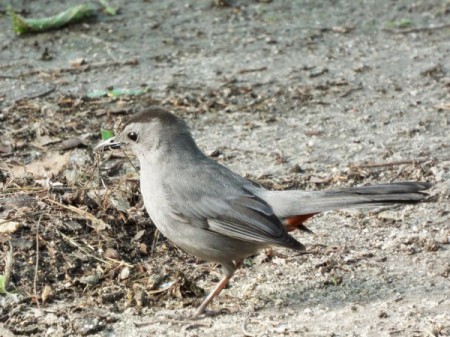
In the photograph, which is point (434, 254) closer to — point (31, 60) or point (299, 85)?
point (299, 85)

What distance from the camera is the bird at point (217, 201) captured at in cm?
545

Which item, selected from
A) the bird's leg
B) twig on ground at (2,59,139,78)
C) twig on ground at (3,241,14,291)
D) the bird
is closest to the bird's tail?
the bird

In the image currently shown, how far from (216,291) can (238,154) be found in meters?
2.57

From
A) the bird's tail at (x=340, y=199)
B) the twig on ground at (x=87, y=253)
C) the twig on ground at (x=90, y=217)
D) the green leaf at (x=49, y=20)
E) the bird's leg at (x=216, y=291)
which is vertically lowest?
the bird's leg at (x=216, y=291)

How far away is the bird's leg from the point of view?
216 inches

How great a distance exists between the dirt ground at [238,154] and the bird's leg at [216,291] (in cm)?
9

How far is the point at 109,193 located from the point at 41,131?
1.95 m

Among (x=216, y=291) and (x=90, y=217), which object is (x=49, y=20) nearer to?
(x=90, y=217)

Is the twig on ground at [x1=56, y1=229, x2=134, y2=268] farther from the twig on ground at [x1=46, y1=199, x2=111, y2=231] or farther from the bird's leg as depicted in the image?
the bird's leg

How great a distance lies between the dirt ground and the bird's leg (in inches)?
3.5

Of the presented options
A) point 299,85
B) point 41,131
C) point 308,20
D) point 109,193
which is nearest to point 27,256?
point 109,193

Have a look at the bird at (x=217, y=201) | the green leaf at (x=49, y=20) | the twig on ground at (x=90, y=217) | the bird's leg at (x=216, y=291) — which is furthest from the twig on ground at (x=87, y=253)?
the green leaf at (x=49, y=20)

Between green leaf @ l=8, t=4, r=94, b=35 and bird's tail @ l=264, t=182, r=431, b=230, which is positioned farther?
green leaf @ l=8, t=4, r=94, b=35

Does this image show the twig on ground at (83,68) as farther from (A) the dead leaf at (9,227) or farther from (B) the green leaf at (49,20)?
(A) the dead leaf at (9,227)
